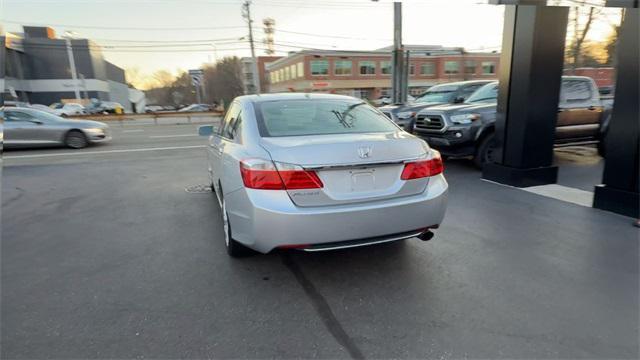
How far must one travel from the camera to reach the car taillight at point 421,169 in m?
2.95

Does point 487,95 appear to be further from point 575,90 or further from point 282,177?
→ point 282,177

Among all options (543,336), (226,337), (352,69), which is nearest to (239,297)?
(226,337)

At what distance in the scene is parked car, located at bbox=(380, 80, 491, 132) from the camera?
9047 mm

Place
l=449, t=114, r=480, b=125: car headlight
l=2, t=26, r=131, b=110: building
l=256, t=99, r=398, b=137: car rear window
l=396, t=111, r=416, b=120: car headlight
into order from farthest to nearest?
l=2, t=26, r=131, b=110: building
l=396, t=111, r=416, b=120: car headlight
l=449, t=114, r=480, b=125: car headlight
l=256, t=99, r=398, b=137: car rear window

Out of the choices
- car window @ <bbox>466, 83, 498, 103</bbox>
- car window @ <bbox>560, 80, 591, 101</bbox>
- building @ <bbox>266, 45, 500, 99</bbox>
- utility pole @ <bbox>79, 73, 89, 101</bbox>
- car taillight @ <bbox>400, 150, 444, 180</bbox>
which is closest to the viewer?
car taillight @ <bbox>400, 150, 444, 180</bbox>

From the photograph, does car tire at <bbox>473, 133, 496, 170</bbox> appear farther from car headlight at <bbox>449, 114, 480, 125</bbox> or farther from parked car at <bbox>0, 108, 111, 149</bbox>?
parked car at <bbox>0, 108, 111, 149</bbox>

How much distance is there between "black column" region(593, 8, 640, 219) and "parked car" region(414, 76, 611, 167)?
78.8 inches

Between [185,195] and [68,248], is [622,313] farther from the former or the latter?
[185,195]

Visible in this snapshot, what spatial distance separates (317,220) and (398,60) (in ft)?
41.5

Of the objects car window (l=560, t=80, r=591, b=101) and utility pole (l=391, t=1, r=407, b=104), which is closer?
car window (l=560, t=80, r=591, b=101)

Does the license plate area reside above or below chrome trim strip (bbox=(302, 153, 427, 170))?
below

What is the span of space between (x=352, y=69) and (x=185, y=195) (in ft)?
162

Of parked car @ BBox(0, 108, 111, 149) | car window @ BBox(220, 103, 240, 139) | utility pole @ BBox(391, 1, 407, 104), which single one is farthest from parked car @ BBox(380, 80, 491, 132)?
parked car @ BBox(0, 108, 111, 149)

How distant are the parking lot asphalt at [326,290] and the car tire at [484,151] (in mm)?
2162
